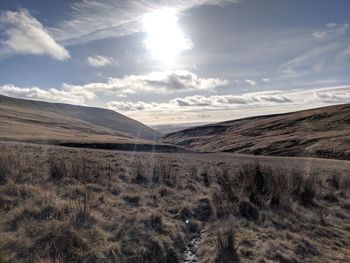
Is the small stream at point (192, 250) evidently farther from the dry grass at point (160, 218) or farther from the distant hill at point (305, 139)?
the distant hill at point (305, 139)

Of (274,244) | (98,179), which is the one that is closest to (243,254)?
(274,244)

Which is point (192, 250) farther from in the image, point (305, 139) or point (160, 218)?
point (305, 139)

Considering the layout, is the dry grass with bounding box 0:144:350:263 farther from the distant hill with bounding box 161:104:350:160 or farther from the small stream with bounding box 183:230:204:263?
the distant hill with bounding box 161:104:350:160

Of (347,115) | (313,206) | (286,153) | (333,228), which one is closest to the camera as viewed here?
(333,228)

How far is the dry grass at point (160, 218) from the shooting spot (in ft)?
18.3

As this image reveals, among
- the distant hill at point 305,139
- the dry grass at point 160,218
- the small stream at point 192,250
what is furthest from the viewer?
the distant hill at point 305,139

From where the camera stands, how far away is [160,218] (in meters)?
7.33

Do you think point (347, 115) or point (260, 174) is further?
point (347, 115)

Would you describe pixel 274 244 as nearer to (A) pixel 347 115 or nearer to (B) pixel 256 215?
(B) pixel 256 215

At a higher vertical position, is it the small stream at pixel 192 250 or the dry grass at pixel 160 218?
the dry grass at pixel 160 218

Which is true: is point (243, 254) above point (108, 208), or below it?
below

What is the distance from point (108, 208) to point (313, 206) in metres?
7.14

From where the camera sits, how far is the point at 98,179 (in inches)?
424

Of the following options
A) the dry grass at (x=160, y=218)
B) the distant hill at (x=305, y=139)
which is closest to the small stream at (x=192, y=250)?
the dry grass at (x=160, y=218)
